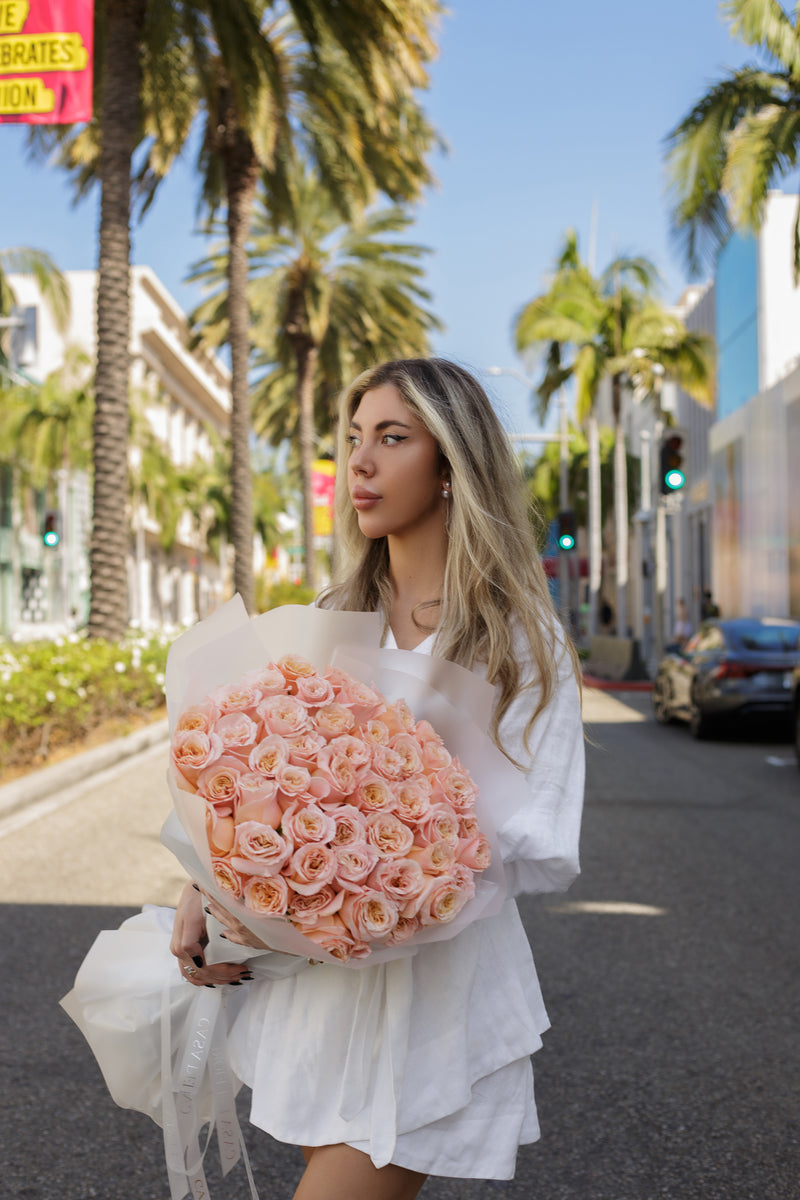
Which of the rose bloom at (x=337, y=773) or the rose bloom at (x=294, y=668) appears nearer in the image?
the rose bloom at (x=337, y=773)

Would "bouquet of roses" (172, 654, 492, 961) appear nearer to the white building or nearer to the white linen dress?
the white linen dress

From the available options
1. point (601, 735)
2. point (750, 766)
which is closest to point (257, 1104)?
point (750, 766)

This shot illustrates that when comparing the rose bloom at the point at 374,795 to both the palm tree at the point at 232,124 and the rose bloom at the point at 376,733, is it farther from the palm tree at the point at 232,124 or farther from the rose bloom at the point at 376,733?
the palm tree at the point at 232,124

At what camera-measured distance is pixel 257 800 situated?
65.6 inches

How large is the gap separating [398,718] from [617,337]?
31896 mm

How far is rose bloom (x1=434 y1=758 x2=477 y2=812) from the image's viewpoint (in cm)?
172

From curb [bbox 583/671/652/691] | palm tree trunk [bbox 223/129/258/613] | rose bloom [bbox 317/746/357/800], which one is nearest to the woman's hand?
rose bloom [bbox 317/746/357/800]

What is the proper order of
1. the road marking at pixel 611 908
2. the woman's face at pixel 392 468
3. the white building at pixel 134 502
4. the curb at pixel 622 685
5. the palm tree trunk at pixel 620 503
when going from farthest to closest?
1. the white building at pixel 134 502
2. the palm tree trunk at pixel 620 503
3. the curb at pixel 622 685
4. the road marking at pixel 611 908
5. the woman's face at pixel 392 468

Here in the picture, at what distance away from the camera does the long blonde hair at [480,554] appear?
1.99 metres

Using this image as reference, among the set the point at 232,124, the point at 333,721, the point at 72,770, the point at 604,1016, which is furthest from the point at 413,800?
the point at 232,124

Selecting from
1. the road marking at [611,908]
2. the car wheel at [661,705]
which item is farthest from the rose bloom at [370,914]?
the car wheel at [661,705]

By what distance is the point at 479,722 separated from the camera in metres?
1.83

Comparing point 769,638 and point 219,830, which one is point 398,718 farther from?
point 769,638

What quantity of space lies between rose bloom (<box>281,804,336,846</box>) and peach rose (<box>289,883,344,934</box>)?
67 millimetres
